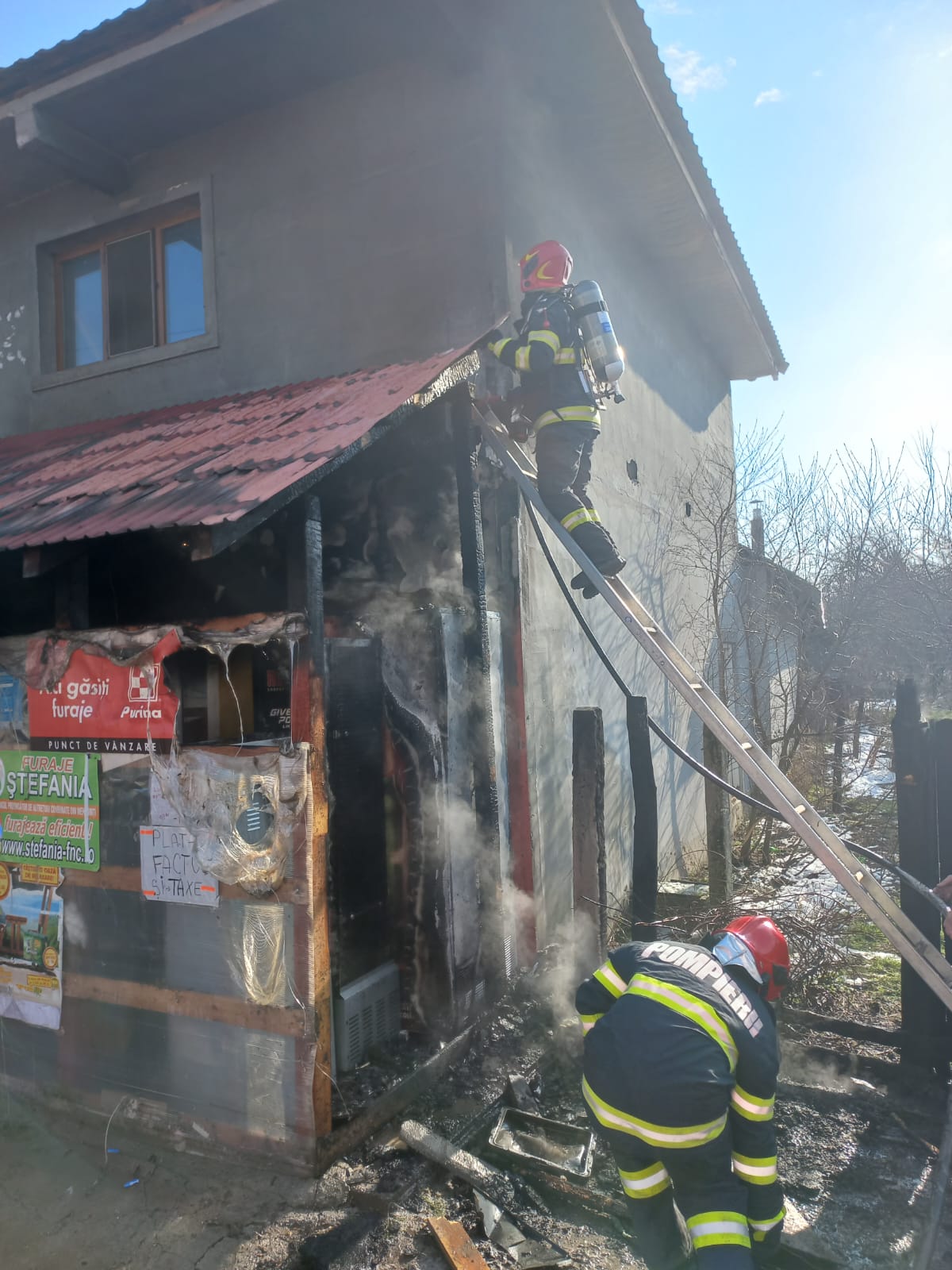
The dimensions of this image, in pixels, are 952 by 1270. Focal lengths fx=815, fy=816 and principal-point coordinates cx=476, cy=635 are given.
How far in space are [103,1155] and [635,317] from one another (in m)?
8.35

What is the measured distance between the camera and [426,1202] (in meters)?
3.78

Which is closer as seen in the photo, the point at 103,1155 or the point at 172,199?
the point at 103,1155

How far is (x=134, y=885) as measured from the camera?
14.3ft

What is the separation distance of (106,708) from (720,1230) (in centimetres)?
369

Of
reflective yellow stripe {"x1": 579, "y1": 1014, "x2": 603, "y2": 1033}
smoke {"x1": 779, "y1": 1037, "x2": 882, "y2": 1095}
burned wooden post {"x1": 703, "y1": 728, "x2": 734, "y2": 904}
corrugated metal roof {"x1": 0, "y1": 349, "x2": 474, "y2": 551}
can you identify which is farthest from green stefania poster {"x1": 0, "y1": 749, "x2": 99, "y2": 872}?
burned wooden post {"x1": 703, "y1": 728, "x2": 734, "y2": 904}

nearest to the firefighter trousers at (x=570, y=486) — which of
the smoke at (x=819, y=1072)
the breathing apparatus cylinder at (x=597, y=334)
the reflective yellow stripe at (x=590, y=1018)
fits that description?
the breathing apparatus cylinder at (x=597, y=334)

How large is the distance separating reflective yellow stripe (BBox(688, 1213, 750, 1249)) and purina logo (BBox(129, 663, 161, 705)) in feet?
11.0

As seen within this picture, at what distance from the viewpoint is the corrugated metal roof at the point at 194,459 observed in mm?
3812

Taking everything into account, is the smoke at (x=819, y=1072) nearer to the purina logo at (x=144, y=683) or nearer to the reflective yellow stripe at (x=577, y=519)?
the reflective yellow stripe at (x=577, y=519)

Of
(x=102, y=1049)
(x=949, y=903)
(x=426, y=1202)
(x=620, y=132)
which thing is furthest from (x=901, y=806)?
(x=620, y=132)

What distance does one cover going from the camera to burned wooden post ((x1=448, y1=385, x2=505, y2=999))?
5438 mm

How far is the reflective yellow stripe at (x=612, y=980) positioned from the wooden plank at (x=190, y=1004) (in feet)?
4.93

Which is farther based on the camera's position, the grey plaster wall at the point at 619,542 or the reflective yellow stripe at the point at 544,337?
the grey plaster wall at the point at 619,542

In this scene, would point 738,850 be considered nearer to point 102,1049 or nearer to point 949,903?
point 949,903
